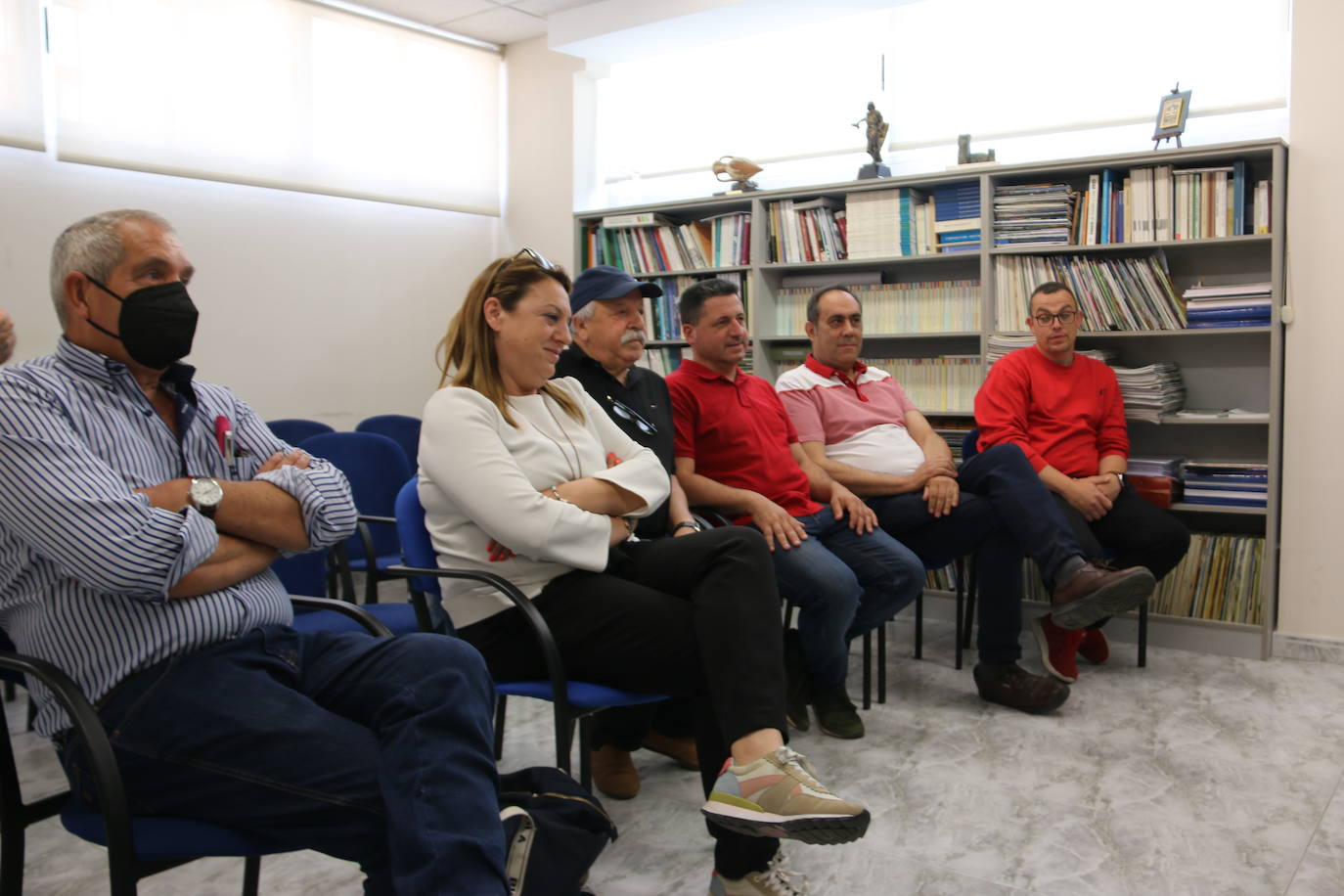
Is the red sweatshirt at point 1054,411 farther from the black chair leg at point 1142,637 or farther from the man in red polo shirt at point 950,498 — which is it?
the black chair leg at point 1142,637

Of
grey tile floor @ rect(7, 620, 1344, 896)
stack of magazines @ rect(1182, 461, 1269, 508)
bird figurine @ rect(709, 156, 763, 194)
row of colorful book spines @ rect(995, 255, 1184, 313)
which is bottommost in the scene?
grey tile floor @ rect(7, 620, 1344, 896)

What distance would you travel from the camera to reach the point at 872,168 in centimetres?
441

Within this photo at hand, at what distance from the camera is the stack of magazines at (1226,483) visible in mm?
3627

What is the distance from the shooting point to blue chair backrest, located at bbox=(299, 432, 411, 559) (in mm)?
3301

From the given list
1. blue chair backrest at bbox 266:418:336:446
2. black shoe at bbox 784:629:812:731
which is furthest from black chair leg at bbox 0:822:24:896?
blue chair backrest at bbox 266:418:336:446

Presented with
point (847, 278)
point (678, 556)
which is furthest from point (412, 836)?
point (847, 278)

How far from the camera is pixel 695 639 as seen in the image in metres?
1.95

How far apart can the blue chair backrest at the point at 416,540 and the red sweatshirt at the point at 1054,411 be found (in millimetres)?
2237

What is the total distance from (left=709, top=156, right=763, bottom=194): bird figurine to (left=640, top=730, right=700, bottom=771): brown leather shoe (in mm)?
2819

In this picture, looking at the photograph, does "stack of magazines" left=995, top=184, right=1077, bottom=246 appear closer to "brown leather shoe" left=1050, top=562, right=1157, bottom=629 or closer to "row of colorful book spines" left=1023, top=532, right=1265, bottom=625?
"row of colorful book spines" left=1023, top=532, right=1265, bottom=625

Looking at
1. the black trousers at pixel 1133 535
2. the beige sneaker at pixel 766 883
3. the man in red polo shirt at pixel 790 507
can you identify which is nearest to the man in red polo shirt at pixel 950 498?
the man in red polo shirt at pixel 790 507

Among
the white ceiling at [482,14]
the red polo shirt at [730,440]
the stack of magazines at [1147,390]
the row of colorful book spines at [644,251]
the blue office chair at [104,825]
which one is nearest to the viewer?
the blue office chair at [104,825]

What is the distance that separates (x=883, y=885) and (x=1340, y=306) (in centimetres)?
279

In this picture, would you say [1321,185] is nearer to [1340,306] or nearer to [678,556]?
[1340,306]
